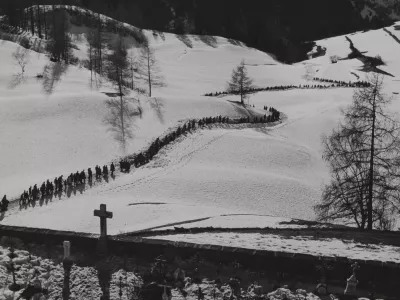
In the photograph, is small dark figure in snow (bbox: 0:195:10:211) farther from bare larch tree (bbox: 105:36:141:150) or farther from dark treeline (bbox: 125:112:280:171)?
bare larch tree (bbox: 105:36:141:150)

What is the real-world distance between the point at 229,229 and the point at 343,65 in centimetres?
7682

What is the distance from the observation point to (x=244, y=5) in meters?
150

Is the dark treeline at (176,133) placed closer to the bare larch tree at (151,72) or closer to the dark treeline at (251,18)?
the bare larch tree at (151,72)

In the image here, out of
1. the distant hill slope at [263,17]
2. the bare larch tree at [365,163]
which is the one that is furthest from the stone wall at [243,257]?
the distant hill slope at [263,17]

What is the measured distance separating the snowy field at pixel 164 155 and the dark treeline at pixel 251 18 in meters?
51.5

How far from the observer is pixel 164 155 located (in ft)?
106

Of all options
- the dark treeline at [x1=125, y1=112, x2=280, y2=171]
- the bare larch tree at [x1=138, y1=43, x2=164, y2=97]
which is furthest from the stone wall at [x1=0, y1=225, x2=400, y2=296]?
the bare larch tree at [x1=138, y1=43, x2=164, y2=97]

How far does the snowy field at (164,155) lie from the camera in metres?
22.4

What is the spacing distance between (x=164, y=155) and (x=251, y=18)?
125 metres

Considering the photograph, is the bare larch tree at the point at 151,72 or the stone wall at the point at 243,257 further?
the bare larch tree at the point at 151,72

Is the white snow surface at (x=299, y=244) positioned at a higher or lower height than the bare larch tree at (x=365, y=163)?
lower

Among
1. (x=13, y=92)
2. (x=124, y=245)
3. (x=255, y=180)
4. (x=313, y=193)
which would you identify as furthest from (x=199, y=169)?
(x=13, y=92)

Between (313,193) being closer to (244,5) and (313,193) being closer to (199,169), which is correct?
(199,169)

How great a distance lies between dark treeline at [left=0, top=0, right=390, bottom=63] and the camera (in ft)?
374
